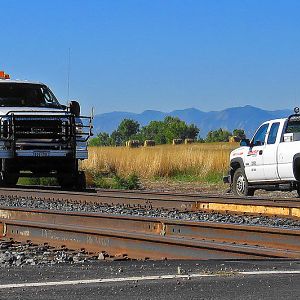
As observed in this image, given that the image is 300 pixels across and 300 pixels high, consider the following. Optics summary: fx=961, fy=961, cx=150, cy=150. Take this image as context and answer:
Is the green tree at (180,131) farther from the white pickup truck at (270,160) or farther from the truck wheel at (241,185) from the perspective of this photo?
the white pickup truck at (270,160)

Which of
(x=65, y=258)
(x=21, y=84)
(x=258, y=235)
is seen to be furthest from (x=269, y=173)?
(x=65, y=258)

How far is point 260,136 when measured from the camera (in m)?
21.8

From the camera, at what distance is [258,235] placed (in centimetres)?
1056

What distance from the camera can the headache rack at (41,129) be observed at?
20.7 metres

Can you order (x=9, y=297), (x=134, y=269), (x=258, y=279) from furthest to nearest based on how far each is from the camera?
(x=134, y=269)
(x=258, y=279)
(x=9, y=297)

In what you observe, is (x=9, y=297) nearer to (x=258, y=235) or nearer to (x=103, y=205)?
(x=258, y=235)

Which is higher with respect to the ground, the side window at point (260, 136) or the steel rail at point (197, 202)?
the side window at point (260, 136)

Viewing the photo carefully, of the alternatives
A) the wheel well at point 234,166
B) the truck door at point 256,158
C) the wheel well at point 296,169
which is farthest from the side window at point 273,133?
the wheel well at point 234,166

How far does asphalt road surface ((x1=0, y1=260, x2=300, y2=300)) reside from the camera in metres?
7.07

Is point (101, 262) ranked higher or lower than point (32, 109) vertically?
lower

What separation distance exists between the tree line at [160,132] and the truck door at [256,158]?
111 m

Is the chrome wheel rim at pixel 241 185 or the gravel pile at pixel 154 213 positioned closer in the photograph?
the gravel pile at pixel 154 213

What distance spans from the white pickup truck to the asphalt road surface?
11217mm

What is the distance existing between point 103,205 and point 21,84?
5.29m
